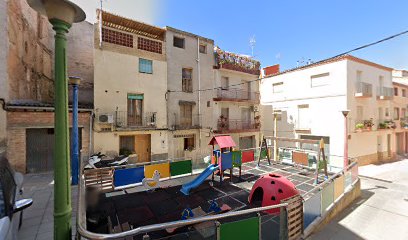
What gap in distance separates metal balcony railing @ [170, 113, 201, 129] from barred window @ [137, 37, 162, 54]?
517 cm

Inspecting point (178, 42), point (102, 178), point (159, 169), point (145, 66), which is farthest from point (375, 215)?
point (178, 42)

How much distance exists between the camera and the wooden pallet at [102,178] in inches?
318

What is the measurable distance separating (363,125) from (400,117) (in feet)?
35.7

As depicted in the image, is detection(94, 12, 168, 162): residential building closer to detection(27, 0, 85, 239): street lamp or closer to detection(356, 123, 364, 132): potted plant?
detection(27, 0, 85, 239): street lamp

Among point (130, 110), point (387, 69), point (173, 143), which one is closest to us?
point (130, 110)

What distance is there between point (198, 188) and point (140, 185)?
109 inches

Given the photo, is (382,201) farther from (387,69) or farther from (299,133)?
(387,69)

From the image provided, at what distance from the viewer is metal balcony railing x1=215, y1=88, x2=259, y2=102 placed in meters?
18.0

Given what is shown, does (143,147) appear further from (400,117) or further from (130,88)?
(400,117)

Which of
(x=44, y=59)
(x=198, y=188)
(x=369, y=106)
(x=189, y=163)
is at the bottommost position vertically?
(x=198, y=188)

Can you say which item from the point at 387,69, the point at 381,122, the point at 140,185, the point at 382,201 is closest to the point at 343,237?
the point at 382,201

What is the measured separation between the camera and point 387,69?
20.2 meters

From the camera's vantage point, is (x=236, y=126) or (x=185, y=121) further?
(x=236, y=126)

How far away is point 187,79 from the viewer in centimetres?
1642
